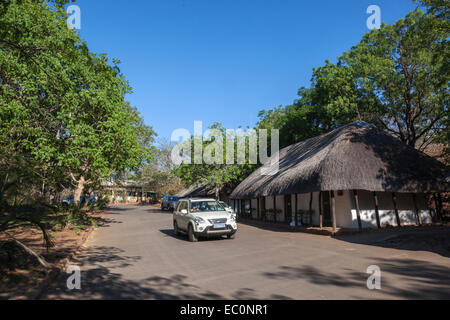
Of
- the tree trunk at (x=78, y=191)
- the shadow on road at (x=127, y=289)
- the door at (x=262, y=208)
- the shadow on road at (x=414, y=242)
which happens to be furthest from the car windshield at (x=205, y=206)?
the door at (x=262, y=208)

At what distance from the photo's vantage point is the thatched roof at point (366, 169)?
48.5ft

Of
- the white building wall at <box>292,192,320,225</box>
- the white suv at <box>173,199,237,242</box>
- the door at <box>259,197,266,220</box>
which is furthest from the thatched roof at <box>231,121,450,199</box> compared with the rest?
the door at <box>259,197,266,220</box>

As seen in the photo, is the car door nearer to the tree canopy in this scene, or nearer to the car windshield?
the car windshield

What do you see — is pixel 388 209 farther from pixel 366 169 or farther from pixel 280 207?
pixel 280 207

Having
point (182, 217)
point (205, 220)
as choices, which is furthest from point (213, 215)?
point (182, 217)

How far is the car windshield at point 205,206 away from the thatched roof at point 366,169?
4852 mm

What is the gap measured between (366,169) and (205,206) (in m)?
8.36

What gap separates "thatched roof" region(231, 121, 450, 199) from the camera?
14.8 meters

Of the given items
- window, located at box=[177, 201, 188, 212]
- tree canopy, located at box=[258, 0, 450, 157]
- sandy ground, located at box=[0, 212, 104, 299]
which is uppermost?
tree canopy, located at box=[258, 0, 450, 157]

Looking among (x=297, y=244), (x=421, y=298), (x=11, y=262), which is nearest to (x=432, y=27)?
(x=297, y=244)

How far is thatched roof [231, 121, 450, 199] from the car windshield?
4.85 meters

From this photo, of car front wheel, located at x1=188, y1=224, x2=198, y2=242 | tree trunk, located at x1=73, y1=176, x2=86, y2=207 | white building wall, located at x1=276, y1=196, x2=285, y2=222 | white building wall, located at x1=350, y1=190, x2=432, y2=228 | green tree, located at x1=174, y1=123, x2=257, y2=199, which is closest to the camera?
car front wheel, located at x1=188, y1=224, x2=198, y2=242

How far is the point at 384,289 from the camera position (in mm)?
5570

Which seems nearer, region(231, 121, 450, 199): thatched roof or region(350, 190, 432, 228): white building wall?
region(231, 121, 450, 199): thatched roof
